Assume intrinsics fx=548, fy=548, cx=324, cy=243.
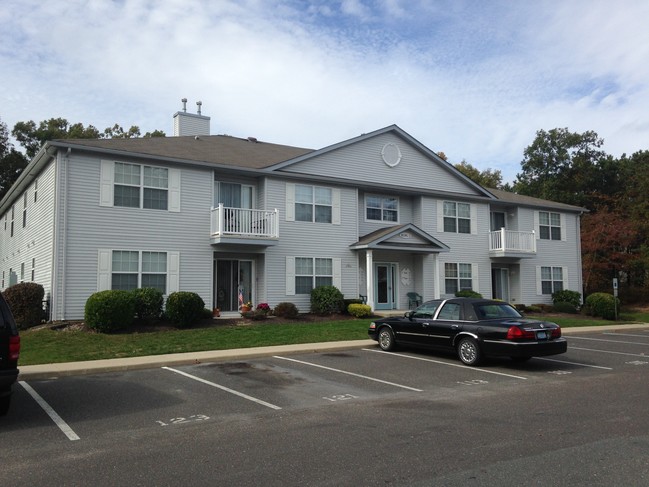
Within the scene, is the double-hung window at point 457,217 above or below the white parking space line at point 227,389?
above

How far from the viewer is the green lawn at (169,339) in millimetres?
12789

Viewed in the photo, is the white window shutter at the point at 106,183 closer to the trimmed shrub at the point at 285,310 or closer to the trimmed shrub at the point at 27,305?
the trimmed shrub at the point at 27,305

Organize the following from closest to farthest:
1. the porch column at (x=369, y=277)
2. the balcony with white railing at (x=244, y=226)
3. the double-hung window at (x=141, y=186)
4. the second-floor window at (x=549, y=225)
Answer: the double-hung window at (x=141, y=186), the balcony with white railing at (x=244, y=226), the porch column at (x=369, y=277), the second-floor window at (x=549, y=225)

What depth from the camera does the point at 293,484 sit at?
15.5 ft

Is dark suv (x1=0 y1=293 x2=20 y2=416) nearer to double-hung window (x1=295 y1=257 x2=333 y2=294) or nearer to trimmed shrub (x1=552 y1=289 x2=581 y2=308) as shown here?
double-hung window (x1=295 y1=257 x2=333 y2=294)

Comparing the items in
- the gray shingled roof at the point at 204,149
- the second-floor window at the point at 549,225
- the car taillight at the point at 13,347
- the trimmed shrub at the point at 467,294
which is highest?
the gray shingled roof at the point at 204,149

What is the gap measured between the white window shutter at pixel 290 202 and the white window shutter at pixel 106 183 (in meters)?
6.68

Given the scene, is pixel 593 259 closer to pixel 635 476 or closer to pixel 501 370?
pixel 501 370

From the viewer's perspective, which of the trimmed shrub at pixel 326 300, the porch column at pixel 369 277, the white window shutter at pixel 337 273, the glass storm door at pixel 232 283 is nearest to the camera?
the glass storm door at pixel 232 283

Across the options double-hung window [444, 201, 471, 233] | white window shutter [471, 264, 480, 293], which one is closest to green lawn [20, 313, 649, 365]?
double-hung window [444, 201, 471, 233]

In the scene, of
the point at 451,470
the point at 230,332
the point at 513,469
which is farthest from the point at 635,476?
the point at 230,332

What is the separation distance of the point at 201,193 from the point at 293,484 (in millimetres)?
16582

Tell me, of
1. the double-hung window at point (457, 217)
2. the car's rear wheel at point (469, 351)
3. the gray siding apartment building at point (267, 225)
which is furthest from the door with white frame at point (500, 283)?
the car's rear wheel at point (469, 351)

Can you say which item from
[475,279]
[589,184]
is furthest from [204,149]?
[589,184]
